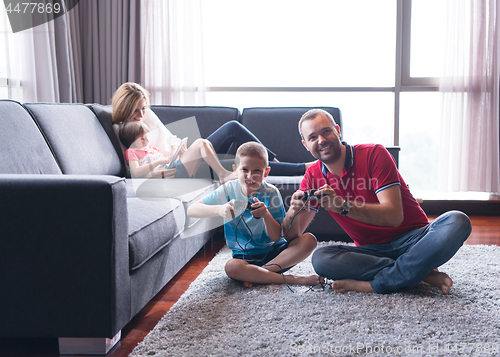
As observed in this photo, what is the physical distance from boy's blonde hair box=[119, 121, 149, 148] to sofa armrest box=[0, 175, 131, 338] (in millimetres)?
1334

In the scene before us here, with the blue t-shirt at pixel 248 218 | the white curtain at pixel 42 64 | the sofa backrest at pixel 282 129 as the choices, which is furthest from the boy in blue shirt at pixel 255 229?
the white curtain at pixel 42 64

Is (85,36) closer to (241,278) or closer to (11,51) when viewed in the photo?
(11,51)

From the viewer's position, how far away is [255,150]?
1.59 m

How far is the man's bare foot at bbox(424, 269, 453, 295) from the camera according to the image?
4.99ft

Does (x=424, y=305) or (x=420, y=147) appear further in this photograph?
(x=420, y=147)

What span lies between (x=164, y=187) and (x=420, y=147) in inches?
105

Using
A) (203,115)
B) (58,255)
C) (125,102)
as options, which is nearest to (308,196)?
(58,255)

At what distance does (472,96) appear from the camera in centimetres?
338

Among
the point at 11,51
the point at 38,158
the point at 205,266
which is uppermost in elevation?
the point at 11,51

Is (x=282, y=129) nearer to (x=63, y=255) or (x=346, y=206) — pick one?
(x=346, y=206)

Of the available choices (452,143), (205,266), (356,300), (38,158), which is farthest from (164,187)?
(452,143)

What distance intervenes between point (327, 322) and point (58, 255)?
84 cm

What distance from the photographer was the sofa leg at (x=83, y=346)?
117cm

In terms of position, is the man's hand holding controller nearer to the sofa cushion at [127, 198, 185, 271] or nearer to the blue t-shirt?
the blue t-shirt
